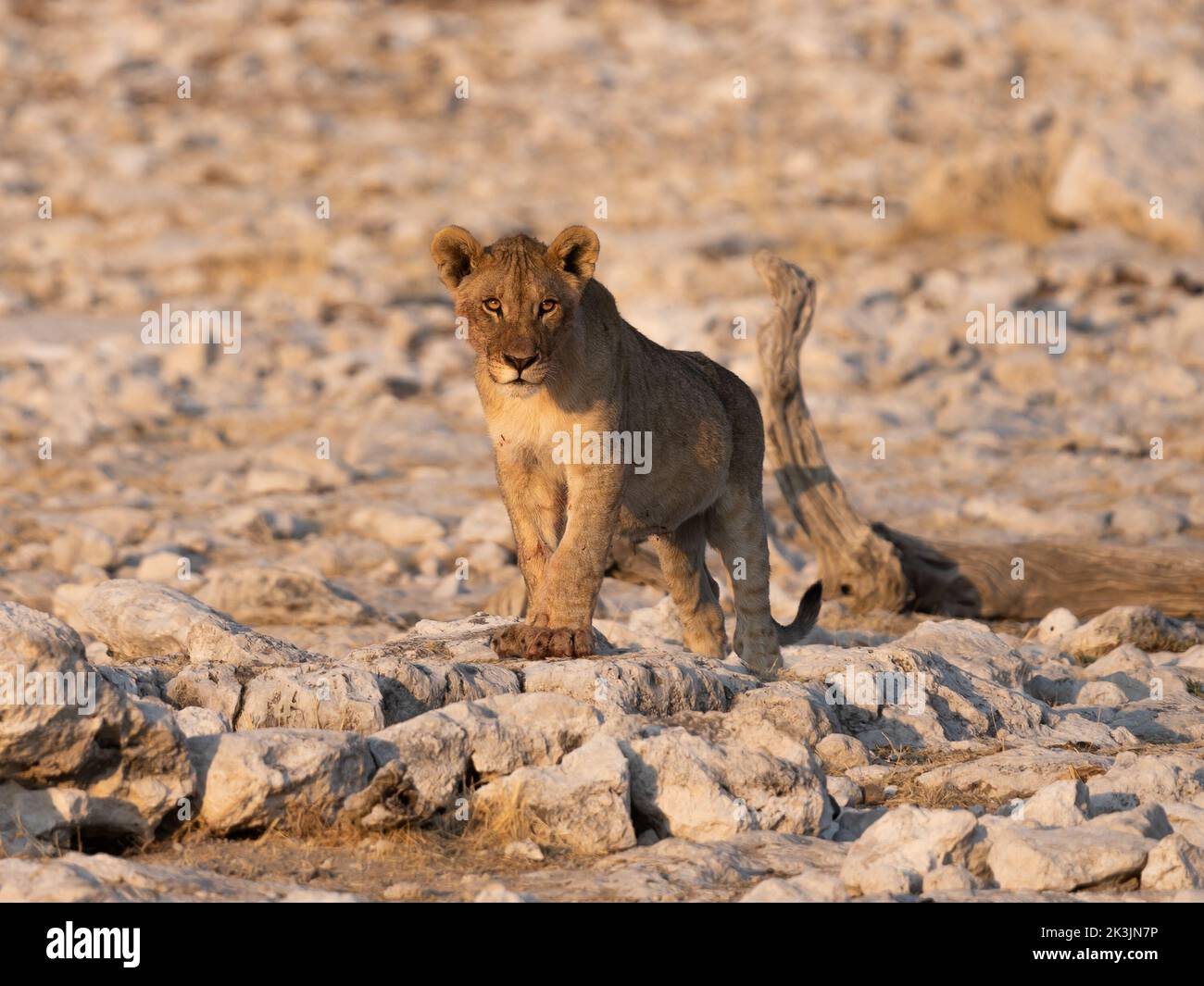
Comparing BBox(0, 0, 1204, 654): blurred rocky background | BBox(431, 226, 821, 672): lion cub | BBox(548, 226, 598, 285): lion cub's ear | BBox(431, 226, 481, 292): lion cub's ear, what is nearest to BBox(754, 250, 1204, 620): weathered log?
BBox(0, 0, 1204, 654): blurred rocky background

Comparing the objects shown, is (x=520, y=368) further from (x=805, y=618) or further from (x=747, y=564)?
(x=805, y=618)

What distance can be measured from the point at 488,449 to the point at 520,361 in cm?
870

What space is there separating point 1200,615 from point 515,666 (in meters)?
6.17

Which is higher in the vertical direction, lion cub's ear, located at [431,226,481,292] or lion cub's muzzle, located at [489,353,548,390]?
lion cub's ear, located at [431,226,481,292]

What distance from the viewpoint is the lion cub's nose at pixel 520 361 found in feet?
24.7

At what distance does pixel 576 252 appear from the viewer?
799cm

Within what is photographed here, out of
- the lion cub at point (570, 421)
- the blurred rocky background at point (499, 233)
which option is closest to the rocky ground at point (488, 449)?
the blurred rocky background at point (499, 233)

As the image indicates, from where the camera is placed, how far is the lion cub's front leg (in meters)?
7.55

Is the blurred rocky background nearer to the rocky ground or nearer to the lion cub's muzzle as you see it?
the rocky ground

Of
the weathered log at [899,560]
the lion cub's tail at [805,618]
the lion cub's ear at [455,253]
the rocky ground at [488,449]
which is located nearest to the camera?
the rocky ground at [488,449]

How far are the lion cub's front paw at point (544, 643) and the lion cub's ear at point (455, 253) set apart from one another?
1.49 m

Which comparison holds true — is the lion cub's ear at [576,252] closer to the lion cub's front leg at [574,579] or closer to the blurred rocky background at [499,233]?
the lion cub's front leg at [574,579]

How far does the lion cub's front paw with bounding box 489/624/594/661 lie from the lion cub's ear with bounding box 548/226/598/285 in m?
1.52
